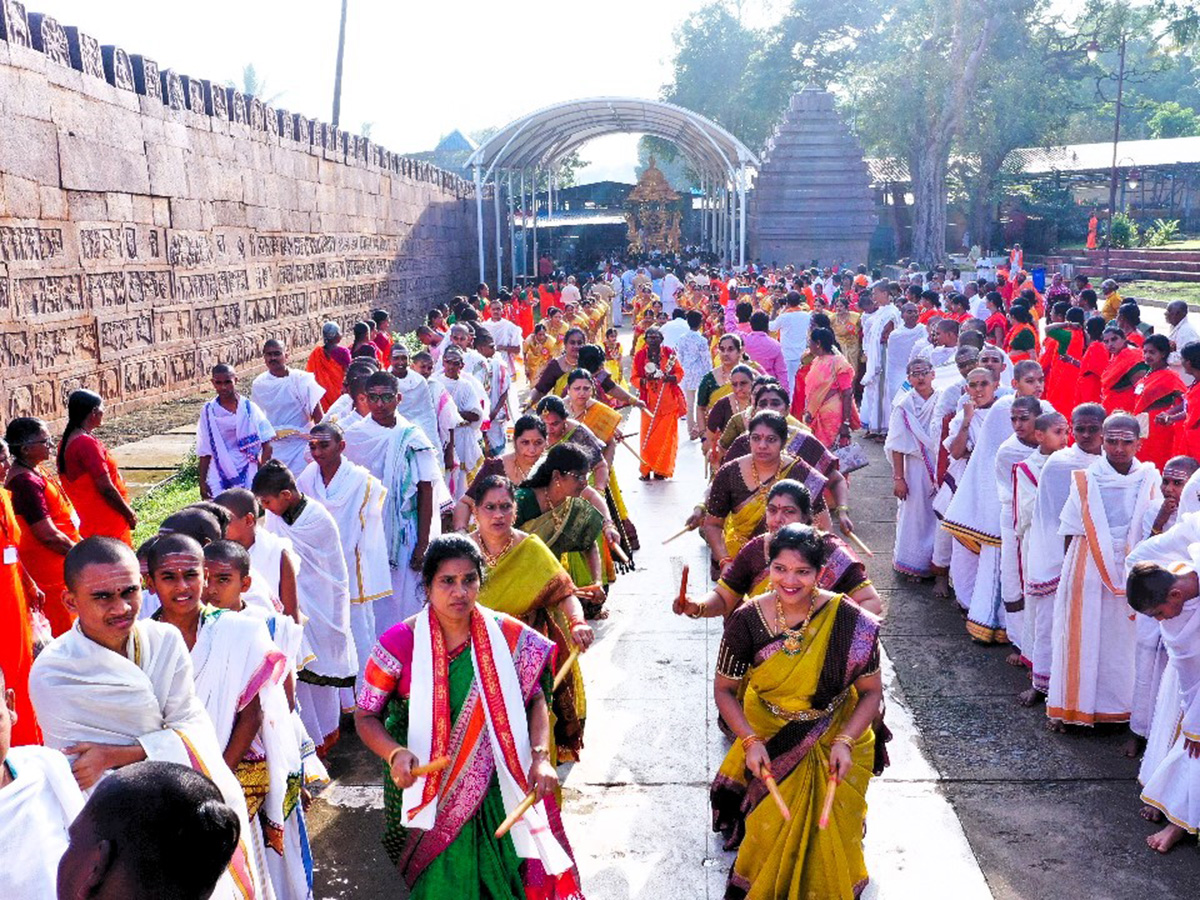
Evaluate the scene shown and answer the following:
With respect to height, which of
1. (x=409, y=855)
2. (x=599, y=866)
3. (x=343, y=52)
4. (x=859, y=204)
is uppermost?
(x=343, y=52)

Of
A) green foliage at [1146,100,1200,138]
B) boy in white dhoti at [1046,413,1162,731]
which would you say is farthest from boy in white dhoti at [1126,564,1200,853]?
green foliage at [1146,100,1200,138]

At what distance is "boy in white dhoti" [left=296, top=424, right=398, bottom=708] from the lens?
5.33 meters

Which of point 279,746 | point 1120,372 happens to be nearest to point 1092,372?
point 1120,372

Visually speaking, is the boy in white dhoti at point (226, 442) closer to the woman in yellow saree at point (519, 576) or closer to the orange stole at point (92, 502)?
the orange stole at point (92, 502)

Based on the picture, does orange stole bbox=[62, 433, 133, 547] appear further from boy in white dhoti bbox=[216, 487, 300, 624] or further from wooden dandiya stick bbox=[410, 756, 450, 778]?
wooden dandiya stick bbox=[410, 756, 450, 778]

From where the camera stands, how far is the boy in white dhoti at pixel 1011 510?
19.4 feet

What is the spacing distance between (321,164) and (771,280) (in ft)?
28.9

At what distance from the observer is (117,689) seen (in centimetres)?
272

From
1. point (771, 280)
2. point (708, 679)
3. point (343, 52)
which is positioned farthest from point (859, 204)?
point (708, 679)

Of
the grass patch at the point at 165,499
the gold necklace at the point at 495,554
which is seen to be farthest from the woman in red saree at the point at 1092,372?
the grass patch at the point at 165,499

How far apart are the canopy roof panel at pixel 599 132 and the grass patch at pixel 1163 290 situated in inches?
357

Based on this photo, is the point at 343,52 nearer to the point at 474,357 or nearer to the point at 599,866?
the point at 474,357

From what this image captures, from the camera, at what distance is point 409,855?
3.49m

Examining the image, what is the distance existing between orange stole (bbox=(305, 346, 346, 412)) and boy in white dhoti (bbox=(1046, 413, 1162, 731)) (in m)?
6.23
